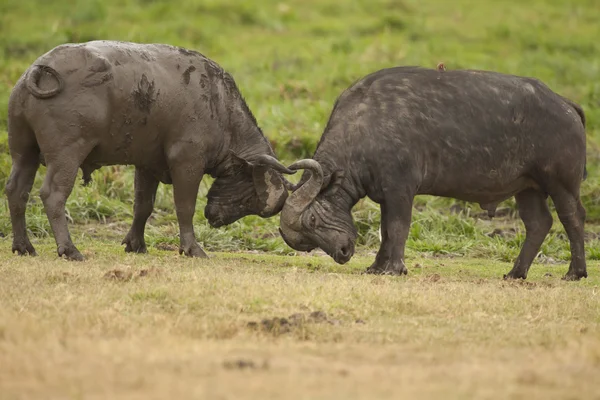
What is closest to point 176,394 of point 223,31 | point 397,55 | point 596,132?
point 596,132

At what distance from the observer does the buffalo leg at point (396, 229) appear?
1131 cm

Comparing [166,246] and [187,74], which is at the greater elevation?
[187,74]

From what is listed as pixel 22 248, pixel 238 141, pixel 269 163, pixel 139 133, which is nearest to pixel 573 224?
pixel 269 163

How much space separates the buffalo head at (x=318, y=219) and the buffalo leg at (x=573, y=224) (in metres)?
2.10

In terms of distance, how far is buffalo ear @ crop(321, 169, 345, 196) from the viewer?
455 inches

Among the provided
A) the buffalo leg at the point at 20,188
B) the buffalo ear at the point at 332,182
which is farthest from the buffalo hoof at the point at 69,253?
the buffalo ear at the point at 332,182

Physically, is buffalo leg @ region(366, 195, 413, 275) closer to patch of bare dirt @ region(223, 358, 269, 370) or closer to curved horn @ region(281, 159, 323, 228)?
curved horn @ region(281, 159, 323, 228)

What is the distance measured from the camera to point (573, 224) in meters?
11.9

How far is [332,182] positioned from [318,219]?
1.30 ft

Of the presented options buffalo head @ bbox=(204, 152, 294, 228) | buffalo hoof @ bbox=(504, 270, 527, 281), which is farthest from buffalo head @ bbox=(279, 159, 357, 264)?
buffalo hoof @ bbox=(504, 270, 527, 281)

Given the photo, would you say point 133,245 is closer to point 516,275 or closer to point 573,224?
point 516,275

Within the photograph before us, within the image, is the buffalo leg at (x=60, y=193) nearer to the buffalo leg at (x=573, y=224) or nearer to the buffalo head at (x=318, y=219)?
the buffalo head at (x=318, y=219)

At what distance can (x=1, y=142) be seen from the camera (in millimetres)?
15945

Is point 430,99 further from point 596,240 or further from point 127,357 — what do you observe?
point 127,357
